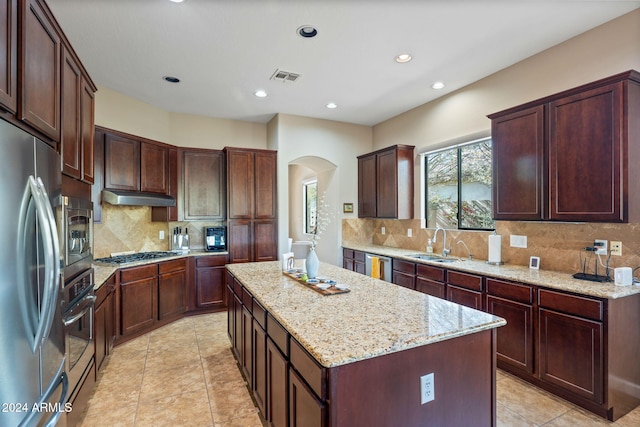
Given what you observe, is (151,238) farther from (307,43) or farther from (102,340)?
(307,43)

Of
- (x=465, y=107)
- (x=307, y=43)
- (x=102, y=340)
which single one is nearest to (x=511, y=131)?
(x=465, y=107)

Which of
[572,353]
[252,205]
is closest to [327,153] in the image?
[252,205]

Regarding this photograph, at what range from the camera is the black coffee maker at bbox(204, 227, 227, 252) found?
16.0ft

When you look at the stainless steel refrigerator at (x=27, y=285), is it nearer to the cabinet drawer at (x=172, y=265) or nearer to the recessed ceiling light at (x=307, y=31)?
the recessed ceiling light at (x=307, y=31)

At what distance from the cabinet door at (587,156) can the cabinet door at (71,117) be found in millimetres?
3690

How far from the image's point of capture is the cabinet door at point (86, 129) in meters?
2.29

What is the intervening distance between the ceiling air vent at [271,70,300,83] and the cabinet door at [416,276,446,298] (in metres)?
2.88

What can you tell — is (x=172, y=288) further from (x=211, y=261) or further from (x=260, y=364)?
(x=260, y=364)

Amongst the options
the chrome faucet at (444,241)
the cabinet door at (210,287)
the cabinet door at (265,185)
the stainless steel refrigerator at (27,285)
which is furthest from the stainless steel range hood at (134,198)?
the chrome faucet at (444,241)

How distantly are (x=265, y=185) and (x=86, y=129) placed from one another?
2.79 metres

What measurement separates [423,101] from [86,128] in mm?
4116

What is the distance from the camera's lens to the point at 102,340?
2855 millimetres

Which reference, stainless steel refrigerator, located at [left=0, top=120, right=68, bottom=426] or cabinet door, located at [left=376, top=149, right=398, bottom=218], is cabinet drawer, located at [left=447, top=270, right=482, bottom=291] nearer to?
cabinet door, located at [left=376, top=149, right=398, bottom=218]

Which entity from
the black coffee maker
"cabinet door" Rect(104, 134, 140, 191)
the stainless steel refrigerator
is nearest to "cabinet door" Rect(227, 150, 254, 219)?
the black coffee maker
